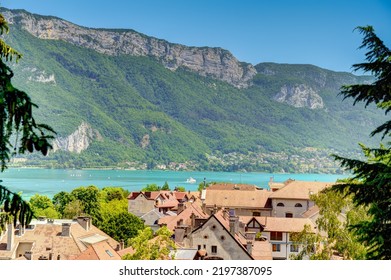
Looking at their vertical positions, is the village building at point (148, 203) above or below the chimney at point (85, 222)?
below

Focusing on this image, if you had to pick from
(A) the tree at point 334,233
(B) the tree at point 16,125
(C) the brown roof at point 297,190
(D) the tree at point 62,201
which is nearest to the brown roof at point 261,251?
(A) the tree at point 334,233

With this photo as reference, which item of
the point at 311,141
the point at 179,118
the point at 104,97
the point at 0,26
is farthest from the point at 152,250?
the point at 104,97

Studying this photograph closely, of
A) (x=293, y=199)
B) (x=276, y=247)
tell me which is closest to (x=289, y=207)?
(x=293, y=199)

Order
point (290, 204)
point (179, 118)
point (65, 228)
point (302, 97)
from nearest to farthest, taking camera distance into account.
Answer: point (65, 228)
point (290, 204)
point (302, 97)
point (179, 118)

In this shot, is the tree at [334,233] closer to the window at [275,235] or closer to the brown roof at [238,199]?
the window at [275,235]

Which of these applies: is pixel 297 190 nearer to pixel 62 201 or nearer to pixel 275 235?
pixel 275 235

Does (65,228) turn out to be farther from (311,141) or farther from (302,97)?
(302,97)
